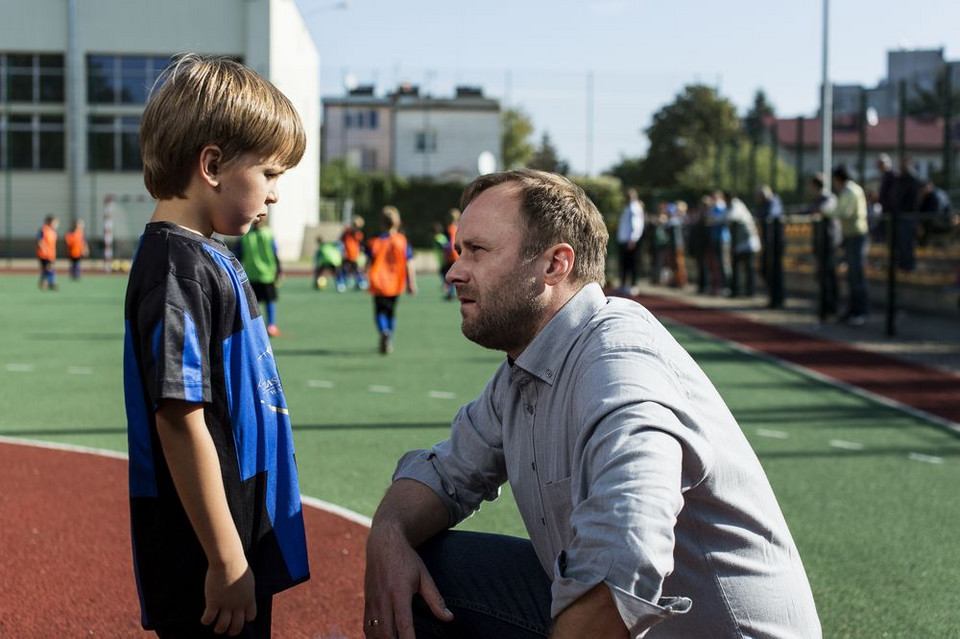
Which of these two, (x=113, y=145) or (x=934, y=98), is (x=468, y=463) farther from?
(x=113, y=145)

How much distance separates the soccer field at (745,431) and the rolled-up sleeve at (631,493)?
2120 millimetres

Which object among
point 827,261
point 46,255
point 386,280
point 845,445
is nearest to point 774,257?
point 827,261

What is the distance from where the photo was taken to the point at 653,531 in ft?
6.56

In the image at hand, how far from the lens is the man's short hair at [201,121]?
2393 millimetres

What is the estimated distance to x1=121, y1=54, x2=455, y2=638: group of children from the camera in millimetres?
2307

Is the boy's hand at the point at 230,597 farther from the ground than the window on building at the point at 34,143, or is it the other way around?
the window on building at the point at 34,143

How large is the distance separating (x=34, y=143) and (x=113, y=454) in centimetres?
4141

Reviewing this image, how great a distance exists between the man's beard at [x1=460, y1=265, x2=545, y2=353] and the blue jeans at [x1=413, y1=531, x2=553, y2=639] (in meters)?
0.61

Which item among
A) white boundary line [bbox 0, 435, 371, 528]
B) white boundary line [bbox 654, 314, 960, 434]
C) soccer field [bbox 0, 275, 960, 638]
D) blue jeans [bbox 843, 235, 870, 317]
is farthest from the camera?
blue jeans [bbox 843, 235, 870, 317]

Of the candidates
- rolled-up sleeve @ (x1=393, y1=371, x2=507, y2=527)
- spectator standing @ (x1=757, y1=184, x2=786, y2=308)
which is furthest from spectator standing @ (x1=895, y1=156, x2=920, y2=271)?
rolled-up sleeve @ (x1=393, y1=371, x2=507, y2=527)

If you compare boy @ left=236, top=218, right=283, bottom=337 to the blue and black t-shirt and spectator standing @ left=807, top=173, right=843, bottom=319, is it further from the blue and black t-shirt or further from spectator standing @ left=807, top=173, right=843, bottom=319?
the blue and black t-shirt

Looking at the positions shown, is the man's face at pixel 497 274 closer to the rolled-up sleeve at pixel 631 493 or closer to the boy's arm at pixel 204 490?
the rolled-up sleeve at pixel 631 493

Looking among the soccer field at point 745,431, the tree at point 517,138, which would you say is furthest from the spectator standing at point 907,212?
the tree at point 517,138

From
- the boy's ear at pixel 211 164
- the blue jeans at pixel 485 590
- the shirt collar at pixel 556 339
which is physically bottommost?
the blue jeans at pixel 485 590
